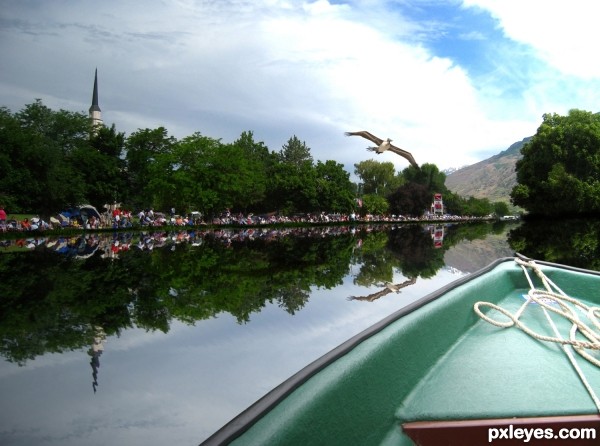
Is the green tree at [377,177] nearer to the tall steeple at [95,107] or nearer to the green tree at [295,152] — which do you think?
the green tree at [295,152]

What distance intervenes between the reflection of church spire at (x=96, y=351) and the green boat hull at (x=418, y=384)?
213 centimetres

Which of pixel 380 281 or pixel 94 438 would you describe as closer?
pixel 94 438

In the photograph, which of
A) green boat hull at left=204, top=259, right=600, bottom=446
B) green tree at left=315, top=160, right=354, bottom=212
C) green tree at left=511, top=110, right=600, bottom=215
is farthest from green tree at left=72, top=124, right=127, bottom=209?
green boat hull at left=204, top=259, right=600, bottom=446

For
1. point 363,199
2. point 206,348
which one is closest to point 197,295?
point 206,348

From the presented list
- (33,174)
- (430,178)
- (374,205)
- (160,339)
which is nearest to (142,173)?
(33,174)

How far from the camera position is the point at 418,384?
1.69 m

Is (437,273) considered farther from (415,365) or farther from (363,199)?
(363,199)

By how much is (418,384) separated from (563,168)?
141 ft

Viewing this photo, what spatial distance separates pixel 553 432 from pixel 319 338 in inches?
112

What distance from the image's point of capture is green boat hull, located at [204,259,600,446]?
1.13 m

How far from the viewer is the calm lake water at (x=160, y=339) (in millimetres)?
2520

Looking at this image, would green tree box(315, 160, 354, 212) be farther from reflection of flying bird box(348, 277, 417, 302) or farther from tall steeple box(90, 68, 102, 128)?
tall steeple box(90, 68, 102, 128)

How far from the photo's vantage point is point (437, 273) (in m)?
8.16

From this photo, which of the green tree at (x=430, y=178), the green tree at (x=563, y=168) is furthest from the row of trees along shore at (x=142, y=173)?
the green tree at (x=430, y=178)
